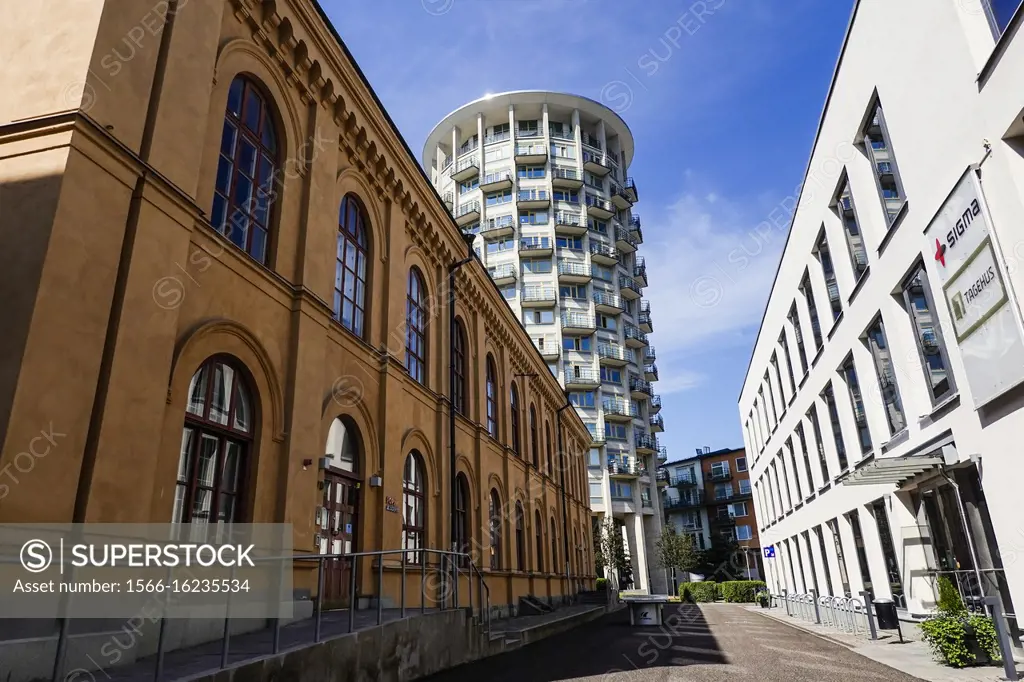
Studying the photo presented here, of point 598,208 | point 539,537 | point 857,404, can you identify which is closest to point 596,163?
point 598,208

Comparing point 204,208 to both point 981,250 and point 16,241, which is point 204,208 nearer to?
point 16,241

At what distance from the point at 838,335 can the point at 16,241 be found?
58.3 feet

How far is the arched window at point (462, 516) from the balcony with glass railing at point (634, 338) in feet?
137

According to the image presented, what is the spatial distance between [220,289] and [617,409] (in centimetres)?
4862

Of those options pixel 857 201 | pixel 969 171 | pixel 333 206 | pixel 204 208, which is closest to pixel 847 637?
pixel 857 201

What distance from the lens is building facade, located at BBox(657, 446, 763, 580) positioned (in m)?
66.5

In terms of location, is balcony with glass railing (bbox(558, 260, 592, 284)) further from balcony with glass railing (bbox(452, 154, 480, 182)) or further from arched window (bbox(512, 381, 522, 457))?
arched window (bbox(512, 381, 522, 457))

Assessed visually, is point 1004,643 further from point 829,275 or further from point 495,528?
point 495,528

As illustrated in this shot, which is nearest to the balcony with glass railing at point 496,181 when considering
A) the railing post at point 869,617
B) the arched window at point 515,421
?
the arched window at point 515,421

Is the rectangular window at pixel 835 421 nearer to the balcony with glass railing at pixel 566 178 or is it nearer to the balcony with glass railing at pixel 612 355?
the balcony with glass railing at pixel 612 355

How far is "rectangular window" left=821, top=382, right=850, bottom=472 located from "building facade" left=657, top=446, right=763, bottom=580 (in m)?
48.5

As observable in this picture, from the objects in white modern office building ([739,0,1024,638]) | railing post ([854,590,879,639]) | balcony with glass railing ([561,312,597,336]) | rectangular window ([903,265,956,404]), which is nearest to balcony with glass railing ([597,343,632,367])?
balcony with glass railing ([561,312,597,336])

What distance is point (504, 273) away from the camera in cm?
5447

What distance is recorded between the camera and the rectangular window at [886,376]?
46.1 feet
